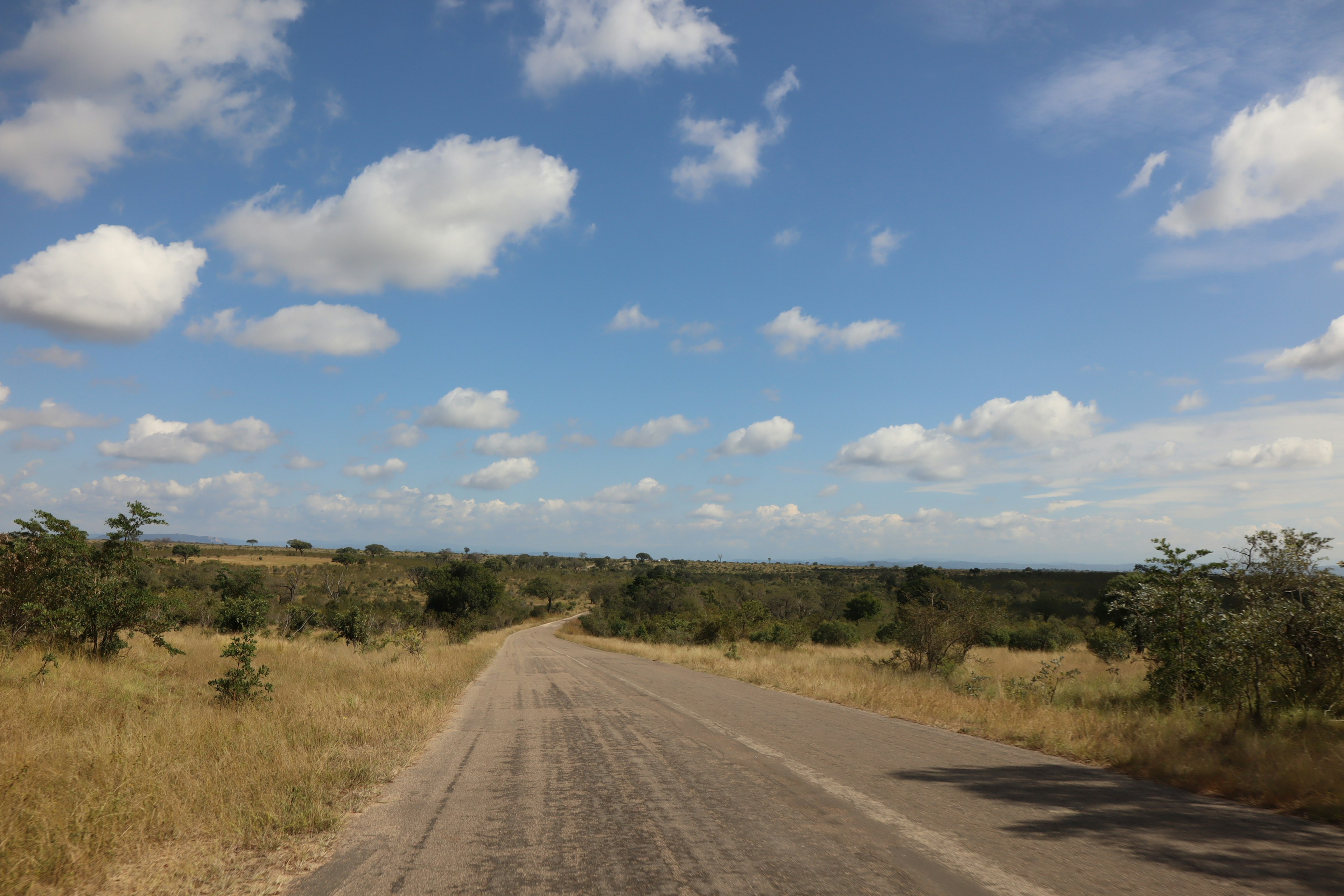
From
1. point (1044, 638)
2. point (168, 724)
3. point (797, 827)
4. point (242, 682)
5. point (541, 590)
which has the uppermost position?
point (797, 827)

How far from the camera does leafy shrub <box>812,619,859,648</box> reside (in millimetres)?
44344

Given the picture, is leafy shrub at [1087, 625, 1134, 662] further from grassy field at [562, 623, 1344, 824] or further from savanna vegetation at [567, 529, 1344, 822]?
grassy field at [562, 623, 1344, 824]

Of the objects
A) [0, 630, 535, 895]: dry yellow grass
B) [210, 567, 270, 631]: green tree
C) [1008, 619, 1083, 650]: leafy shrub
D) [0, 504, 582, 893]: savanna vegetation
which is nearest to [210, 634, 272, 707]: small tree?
[0, 504, 582, 893]: savanna vegetation

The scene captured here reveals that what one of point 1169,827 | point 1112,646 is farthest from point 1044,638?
point 1169,827

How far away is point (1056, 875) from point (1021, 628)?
45989mm

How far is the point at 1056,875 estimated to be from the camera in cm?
476

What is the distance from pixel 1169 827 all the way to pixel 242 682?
14762 millimetres

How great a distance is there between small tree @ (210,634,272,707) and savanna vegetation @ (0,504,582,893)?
48 millimetres

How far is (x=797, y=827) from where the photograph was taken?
228 inches

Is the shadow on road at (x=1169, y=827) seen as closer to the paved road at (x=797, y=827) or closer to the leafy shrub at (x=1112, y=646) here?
the paved road at (x=797, y=827)

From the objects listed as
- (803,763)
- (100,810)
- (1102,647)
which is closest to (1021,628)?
(1102,647)

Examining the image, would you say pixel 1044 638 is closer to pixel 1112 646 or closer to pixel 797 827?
pixel 1112 646

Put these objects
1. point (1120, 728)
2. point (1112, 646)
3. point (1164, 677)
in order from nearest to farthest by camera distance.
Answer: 1. point (1120, 728)
2. point (1164, 677)
3. point (1112, 646)

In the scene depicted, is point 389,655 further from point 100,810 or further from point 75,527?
point 100,810
